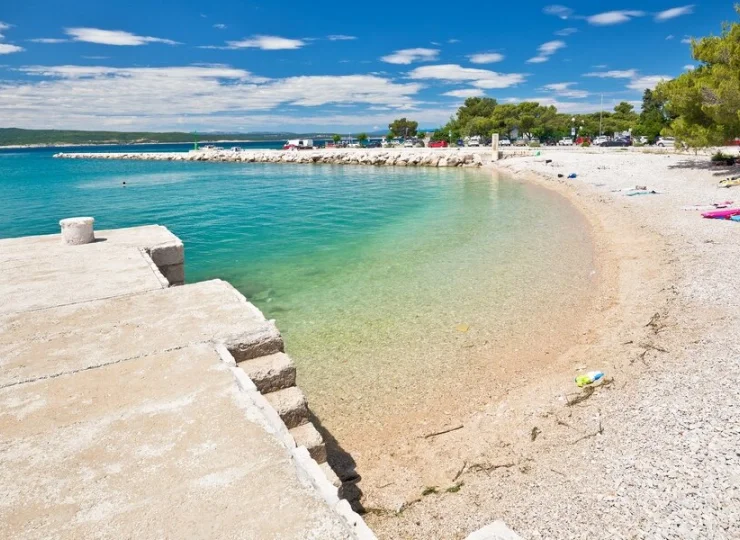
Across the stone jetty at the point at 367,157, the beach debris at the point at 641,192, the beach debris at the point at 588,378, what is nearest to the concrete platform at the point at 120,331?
A: the beach debris at the point at 588,378

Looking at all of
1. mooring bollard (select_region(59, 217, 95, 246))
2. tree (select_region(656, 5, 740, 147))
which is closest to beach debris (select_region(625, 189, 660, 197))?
tree (select_region(656, 5, 740, 147))

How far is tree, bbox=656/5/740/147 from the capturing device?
22359 mm

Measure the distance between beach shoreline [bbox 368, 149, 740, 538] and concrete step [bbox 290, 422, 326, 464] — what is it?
3.18ft

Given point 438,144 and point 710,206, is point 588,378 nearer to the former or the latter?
point 710,206

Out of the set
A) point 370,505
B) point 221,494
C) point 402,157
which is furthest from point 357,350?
point 402,157

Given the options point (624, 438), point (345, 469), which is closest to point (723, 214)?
point (624, 438)

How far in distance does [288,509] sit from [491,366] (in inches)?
227

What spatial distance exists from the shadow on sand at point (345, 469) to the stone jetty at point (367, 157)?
4924 centimetres

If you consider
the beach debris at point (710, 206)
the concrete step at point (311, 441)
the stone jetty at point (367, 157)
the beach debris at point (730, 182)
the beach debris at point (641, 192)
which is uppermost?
the stone jetty at point (367, 157)

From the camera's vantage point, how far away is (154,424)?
12.0ft

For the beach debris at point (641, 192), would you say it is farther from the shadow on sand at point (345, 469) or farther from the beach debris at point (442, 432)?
the shadow on sand at point (345, 469)

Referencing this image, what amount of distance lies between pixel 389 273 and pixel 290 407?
9.51 metres

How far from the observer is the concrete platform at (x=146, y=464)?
9.00ft

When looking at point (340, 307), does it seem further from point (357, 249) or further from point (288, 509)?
point (288, 509)
